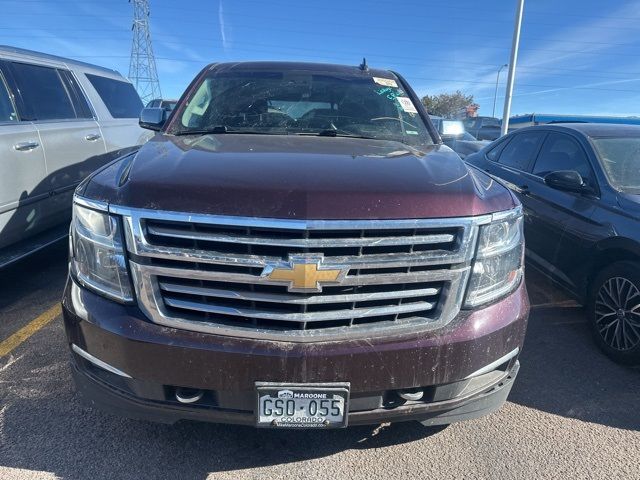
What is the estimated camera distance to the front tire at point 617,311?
3266 mm

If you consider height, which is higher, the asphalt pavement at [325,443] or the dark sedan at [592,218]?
the dark sedan at [592,218]

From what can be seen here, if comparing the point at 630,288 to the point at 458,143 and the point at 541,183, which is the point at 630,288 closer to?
the point at 541,183

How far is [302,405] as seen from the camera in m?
1.88

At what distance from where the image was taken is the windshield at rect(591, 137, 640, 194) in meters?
3.71

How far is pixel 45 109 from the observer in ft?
15.2

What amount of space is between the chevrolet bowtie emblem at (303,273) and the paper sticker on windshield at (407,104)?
6.74 ft

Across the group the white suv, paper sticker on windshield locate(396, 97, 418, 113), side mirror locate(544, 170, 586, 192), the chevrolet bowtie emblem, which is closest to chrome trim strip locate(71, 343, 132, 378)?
the chevrolet bowtie emblem

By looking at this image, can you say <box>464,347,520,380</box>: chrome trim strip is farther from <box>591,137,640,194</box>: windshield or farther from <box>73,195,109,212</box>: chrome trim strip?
<box>591,137,640,194</box>: windshield

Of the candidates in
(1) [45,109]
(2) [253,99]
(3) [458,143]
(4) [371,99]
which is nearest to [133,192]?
(2) [253,99]

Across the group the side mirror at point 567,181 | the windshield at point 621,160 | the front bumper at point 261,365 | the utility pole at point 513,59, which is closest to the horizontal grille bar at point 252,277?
the front bumper at point 261,365

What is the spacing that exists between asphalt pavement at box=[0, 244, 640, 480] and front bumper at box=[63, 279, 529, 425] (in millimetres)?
446

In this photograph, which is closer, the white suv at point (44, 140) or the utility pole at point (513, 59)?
the white suv at point (44, 140)

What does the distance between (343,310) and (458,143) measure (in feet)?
33.7

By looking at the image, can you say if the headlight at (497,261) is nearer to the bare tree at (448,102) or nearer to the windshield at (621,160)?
the windshield at (621,160)
